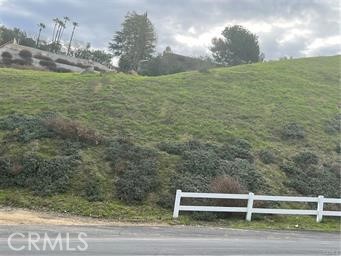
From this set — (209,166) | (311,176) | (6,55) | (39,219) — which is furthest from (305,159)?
(6,55)

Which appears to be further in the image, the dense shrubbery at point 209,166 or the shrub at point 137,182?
the dense shrubbery at point 209,166

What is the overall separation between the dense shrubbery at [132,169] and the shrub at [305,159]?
737 centimetres

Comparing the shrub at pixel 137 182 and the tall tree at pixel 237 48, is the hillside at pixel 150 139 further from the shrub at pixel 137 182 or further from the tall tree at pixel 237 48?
Answer: the tall tree at pixel 237 48

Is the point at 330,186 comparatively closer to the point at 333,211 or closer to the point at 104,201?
the point at 333,211

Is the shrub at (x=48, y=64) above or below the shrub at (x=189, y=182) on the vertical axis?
above

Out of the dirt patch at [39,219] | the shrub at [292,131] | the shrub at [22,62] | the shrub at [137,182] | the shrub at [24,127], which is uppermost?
the shrub at [22,62]

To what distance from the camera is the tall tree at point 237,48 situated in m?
81.8

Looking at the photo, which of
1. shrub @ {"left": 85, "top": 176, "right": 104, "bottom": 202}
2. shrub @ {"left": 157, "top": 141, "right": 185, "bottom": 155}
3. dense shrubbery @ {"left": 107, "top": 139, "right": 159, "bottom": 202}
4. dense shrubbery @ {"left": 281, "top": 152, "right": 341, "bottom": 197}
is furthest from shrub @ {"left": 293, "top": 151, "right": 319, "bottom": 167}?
shrub @ {"left": 85, "top": 176, "right": 104, "bottom": 202}

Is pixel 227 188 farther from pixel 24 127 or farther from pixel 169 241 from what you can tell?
pixel 24 127

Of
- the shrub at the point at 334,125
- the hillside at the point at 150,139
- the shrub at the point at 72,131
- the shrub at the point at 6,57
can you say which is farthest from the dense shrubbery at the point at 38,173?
the shrub at the point at 6,57

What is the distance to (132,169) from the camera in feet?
66.2

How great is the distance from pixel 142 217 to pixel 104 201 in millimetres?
1688

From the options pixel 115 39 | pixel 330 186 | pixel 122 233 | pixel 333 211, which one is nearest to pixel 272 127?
pixel 330 186

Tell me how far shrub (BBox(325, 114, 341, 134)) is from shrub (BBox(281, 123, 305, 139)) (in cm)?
197
